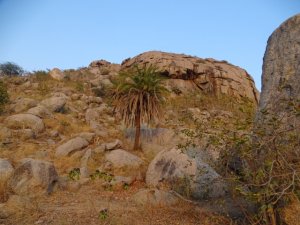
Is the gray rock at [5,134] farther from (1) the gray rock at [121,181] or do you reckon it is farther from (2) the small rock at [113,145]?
(1) the gray rock at [121,181]

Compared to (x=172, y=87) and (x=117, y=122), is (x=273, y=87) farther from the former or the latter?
(x=172, y=87)

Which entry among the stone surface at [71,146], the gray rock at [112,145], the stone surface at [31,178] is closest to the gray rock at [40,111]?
the stone surface at [71,146]

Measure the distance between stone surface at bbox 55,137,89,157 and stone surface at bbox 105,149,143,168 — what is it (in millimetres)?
1863

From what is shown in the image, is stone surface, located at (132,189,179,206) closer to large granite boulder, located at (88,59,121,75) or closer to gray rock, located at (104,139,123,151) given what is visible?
gray rock, located at (104,139,123,151)

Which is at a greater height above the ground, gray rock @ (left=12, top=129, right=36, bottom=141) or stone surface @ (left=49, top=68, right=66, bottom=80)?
stone surface @ (left=49, top=68, right=66, bottom=80)

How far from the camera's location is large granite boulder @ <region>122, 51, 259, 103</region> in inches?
1420

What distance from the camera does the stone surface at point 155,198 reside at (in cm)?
1030

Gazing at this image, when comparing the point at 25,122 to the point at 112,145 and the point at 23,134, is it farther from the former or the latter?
the point at 112,145

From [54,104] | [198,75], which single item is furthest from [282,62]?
[198,75]

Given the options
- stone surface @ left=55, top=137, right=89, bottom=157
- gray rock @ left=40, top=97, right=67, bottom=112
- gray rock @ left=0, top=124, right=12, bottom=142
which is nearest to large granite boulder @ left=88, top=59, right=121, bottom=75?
gray rock @ left=40, top=97, right=67, bottom=112

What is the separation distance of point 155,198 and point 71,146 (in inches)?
310

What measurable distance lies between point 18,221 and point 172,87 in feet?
91.9

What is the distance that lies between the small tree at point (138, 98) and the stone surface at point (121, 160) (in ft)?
9.98

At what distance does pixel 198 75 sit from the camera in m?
37.3
